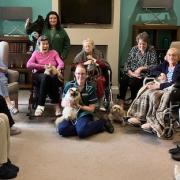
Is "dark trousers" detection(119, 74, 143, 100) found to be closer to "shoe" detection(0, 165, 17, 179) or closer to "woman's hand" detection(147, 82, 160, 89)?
"woman's hand" detection(147, 82, 160, 89)

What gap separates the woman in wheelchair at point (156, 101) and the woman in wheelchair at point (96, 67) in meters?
0.45

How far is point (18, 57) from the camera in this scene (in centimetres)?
582

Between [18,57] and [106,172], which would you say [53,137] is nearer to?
[106,172]

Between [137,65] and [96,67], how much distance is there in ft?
2.62

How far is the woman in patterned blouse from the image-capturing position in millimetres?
4492

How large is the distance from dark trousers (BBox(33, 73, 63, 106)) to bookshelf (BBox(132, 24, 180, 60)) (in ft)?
6.56

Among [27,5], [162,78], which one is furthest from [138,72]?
[27,5]

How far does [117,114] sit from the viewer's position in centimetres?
400

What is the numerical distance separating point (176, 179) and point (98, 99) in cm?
161

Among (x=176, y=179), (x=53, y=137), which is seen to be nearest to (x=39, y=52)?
(x=53, y=137)

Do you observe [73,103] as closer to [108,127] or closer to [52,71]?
[108,127]

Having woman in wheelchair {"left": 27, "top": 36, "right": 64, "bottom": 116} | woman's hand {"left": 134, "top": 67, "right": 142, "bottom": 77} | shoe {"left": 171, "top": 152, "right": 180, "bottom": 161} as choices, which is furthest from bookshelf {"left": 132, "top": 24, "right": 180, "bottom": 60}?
shoe {"left": 171, "top": 152, "right": 180, "bottom": 161}

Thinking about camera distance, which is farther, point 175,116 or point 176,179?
point 175,116

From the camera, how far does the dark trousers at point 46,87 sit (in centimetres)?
404
